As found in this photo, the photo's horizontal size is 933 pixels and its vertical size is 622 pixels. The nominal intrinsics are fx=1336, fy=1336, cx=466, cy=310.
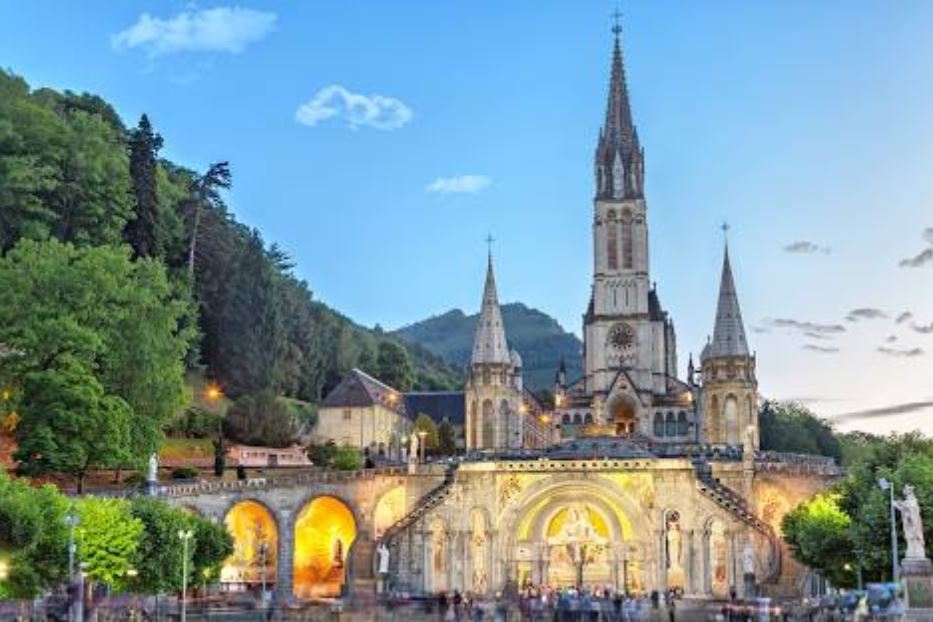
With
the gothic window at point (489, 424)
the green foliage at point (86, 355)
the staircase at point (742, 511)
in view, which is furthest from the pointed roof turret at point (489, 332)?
the green foliage at point (86, 355)

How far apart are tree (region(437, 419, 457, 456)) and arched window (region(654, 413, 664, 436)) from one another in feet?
58.6

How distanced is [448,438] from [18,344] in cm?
5245

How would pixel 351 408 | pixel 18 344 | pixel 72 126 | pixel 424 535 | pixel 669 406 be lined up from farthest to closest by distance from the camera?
1. pixel 669 406
2. pixel 351 408
3. pixel 72 126
4. pixel 424 535
5. pixel 18 344

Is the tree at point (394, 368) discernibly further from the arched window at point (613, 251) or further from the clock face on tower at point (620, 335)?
the arched window at point (613, 251)

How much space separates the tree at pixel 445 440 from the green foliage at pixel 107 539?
190 feet

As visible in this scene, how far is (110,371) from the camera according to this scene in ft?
217

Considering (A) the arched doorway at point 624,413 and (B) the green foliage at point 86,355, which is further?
(A) the arched doorway at point 624,413

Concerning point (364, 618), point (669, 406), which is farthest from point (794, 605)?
point (669, 406)

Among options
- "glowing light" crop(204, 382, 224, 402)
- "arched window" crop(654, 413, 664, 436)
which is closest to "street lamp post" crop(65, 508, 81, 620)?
"glowing light" crop(204, 382, 224, 402)

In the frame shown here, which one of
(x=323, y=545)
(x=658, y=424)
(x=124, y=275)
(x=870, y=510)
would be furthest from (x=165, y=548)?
(x=658, y=424)

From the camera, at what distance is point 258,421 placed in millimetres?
87375

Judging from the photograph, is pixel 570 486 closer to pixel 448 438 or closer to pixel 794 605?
pixel 794 605

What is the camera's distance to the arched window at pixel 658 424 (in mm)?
115938

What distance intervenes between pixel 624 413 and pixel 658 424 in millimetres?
3112
